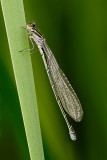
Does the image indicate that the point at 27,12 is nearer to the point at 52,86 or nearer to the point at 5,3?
the point at 52,86

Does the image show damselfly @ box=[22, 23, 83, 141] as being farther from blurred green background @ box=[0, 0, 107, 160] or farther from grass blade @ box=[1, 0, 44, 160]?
grass blade @ box=[1, 0, 44, 160]

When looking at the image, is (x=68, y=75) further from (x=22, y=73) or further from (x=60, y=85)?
(x=22, y=73)

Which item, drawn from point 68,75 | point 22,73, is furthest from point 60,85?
point 22,73

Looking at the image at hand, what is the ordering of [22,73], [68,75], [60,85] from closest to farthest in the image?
[22,73]
[68,75]
[60,85]

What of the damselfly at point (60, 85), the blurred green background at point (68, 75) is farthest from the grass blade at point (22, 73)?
the damselfly at point (60, 85)

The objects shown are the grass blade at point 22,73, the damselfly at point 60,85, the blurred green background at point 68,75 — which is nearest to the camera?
the grass blade at point 22,73

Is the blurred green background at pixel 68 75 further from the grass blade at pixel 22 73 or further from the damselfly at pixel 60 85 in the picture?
the grass blade at pixel 22 73

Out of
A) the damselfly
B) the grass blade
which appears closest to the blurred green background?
the damselfly
